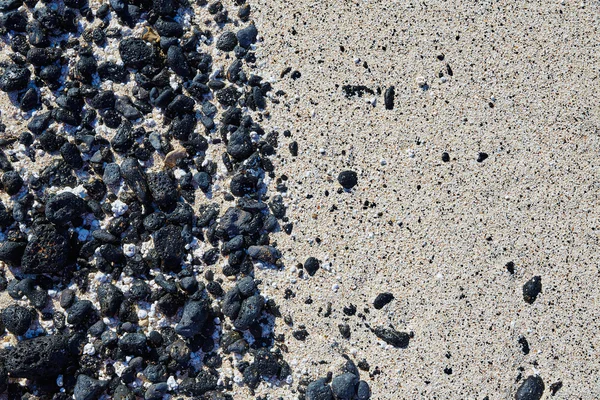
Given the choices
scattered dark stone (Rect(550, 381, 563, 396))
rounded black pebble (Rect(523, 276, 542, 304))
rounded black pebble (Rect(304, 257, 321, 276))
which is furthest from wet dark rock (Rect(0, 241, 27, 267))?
scattered dark stone (Rect(550, 381, 563, 396))

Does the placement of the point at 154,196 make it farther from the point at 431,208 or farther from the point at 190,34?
the point at 431,208

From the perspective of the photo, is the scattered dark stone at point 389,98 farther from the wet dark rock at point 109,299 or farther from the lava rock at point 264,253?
the wet dark rock at point 109,299

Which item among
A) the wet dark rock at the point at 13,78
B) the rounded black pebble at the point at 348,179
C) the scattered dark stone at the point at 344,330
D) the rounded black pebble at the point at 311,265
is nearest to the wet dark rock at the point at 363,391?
the scattered dark stone at the point at 344,330

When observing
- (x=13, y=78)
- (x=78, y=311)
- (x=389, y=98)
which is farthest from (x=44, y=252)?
(x=389, y=98)

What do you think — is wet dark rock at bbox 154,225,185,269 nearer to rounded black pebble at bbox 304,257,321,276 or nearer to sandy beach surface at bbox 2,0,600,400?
sandy beach surface at bbox 2,0,600,400

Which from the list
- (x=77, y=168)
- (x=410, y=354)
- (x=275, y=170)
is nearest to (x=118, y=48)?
(x=77, y=168)

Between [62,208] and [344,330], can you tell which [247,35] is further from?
[344,330]
